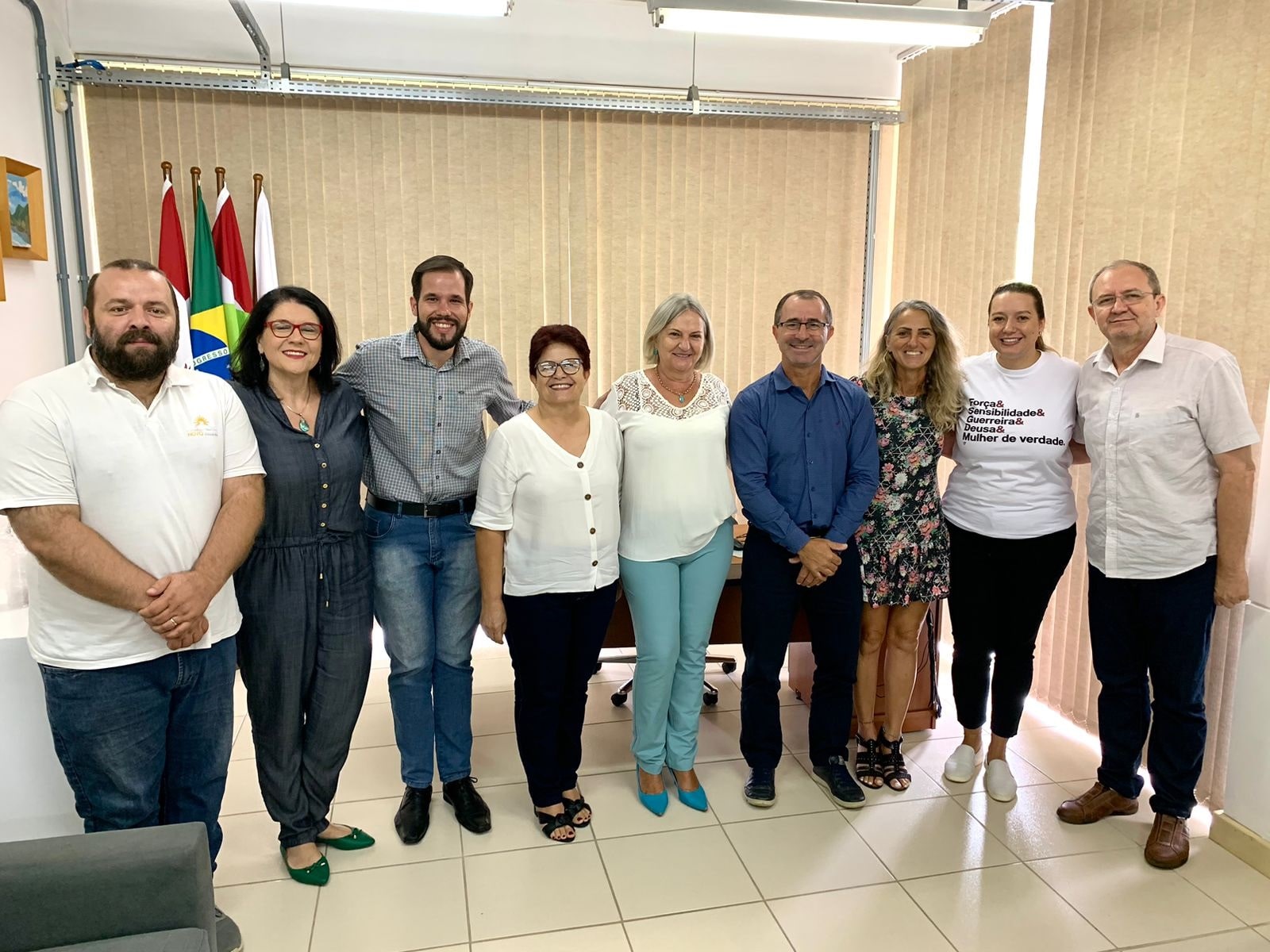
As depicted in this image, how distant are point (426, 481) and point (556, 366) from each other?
502 mm

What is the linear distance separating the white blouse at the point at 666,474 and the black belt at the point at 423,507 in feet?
1.65

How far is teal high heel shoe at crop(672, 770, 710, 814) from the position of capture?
9.37 ft

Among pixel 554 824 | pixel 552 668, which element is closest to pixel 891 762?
pixel 554 824

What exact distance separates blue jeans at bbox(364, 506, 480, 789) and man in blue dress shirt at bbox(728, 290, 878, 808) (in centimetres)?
89

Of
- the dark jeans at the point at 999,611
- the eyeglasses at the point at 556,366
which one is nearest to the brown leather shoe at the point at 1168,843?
the dark jeans at the point at 999,611

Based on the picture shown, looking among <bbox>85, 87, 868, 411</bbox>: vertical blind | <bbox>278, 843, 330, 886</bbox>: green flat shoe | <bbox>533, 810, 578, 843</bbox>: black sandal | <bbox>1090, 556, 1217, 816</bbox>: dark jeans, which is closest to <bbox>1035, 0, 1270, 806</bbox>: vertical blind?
<bbox>1090, 556, 1217, 816</bbox>: dark jeans

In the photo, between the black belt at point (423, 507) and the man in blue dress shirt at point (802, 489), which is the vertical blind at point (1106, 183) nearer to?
the man in blue dress shirt at point (802, 489)

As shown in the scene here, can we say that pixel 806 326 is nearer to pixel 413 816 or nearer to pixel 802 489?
pixel 802 489

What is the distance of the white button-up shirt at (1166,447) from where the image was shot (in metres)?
2.43

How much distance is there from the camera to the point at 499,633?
2.53 meters

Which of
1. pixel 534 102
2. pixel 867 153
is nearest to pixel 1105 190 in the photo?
pixel 867 153

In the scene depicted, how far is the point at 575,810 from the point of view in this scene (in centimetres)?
Result: 277

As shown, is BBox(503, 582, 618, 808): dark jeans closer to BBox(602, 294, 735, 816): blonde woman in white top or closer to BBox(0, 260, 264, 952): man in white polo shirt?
BBox(602, 294, 735, 816): blonde woman in white top

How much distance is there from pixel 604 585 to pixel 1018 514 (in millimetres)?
1368
